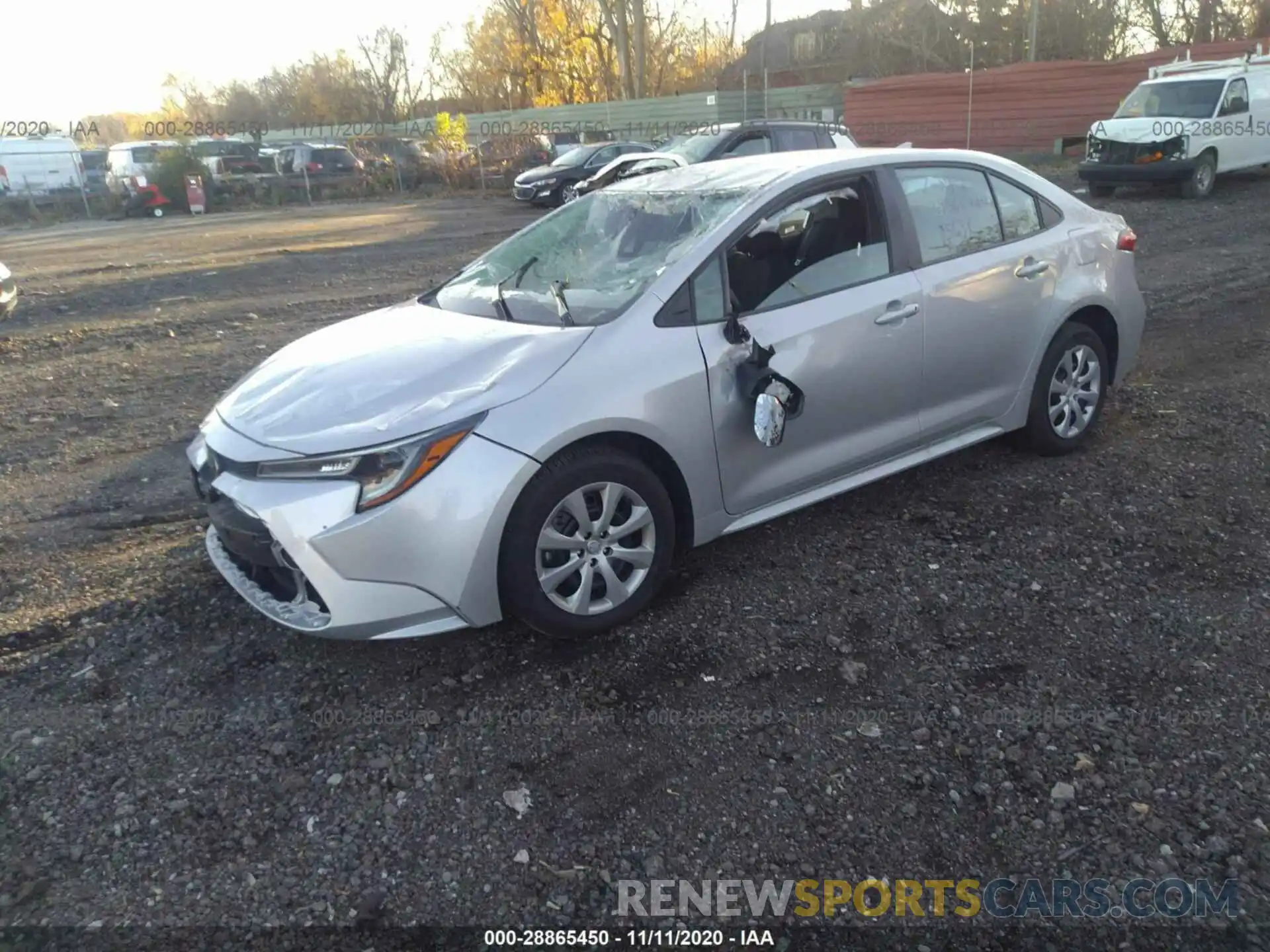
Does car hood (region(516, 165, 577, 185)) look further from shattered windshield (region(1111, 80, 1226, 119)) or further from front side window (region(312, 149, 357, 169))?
shattered windshield (region(1111, 80, 1226, 119))

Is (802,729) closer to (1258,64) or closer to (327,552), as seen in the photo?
(327,552)

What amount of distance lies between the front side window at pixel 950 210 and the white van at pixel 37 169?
26347mm

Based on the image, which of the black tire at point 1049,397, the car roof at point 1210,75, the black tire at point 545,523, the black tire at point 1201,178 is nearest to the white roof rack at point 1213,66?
the car roof at point 1210,75

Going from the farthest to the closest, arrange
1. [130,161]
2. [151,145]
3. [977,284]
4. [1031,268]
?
1. [151,145]
2. [130,161]
3. [1031,268]
4. [977,284]

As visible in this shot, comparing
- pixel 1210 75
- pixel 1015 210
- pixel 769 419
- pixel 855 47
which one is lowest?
pixel 769 419

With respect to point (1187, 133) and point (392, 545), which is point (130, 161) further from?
point (392, 545)

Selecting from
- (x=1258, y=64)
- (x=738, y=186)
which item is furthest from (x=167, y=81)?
(x=738, y=186)

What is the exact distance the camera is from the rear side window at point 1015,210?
4605mm

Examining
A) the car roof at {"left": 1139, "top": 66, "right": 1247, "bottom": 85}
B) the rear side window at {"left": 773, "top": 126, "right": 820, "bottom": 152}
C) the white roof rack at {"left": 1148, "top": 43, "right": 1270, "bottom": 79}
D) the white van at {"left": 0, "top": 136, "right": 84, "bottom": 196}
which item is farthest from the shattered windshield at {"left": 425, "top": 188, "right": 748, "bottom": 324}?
the white van at {"left": 0, "top": 136, "right": 84, "bottom": 196}

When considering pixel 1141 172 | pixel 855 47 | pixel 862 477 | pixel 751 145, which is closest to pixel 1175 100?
pixel 1141 172

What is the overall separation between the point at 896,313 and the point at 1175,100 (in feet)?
51.6

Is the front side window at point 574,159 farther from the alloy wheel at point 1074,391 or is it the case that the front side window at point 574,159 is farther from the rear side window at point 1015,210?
the alloy wheel at point 1074,391

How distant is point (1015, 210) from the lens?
15.3ft

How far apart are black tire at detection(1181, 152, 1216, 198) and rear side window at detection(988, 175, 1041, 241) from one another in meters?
13.4
